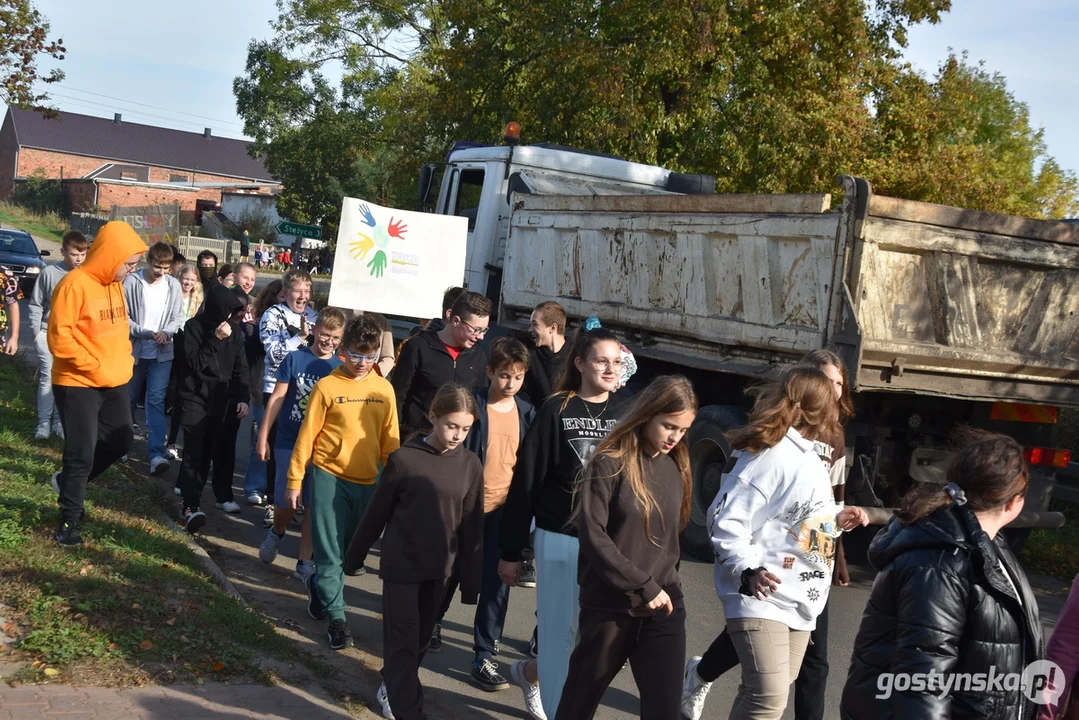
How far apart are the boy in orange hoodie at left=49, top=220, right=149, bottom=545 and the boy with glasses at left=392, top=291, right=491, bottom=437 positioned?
1.73m

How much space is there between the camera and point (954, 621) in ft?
9.23

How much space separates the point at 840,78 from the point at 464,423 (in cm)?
1456

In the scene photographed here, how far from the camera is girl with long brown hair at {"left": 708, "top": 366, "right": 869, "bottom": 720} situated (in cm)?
385

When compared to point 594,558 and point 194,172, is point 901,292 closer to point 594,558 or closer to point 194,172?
point 594,558

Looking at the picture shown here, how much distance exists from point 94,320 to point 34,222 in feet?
200

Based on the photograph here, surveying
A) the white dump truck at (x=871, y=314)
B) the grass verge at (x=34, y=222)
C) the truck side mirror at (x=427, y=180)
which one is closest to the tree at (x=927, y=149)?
the truck side mirror at (x=427, y=180)

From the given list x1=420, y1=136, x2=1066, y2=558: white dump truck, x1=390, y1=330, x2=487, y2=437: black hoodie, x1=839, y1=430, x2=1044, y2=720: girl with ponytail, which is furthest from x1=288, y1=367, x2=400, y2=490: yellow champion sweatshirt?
x1=839, y1=430, x2=1044, y2=720: girl with ponytail

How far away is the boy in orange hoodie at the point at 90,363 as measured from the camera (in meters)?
6.29

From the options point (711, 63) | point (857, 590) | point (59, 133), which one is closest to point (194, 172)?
point (59, 133)

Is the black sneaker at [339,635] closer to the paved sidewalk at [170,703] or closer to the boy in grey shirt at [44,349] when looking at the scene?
the paved sidewalk at [170,703]

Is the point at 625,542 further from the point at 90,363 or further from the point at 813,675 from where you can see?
the point at 90,363

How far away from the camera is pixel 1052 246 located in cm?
765

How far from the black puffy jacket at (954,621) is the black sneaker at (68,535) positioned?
15.6 feet

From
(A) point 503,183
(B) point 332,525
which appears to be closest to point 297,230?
(A) point 503,183
